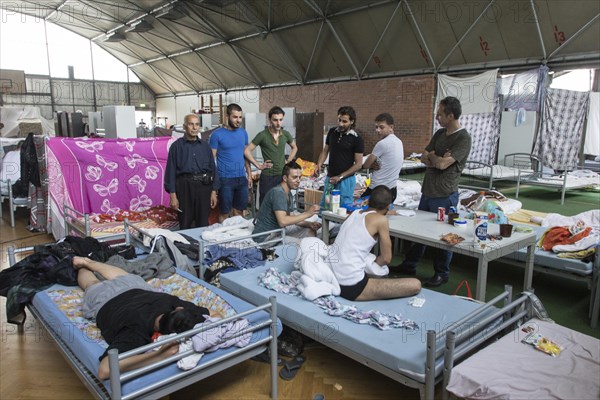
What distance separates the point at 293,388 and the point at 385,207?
1.36 meters

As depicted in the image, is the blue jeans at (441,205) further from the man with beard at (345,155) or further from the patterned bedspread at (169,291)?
the patterned bedspread at (169,291)

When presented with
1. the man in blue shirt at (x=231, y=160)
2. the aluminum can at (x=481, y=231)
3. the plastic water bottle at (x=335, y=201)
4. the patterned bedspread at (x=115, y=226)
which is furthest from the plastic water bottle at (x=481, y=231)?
the patterned bedspread at (x=115, y=226)

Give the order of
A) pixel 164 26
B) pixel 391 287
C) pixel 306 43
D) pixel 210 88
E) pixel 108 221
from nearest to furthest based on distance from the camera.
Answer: pixel 391 287 < pixel 108 221 < pixel 306 43 < pixel 164 26 < pixel 210 88

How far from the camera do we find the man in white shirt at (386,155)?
4.31 metres

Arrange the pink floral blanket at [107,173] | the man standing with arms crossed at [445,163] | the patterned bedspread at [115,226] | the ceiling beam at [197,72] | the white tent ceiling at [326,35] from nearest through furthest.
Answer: the man standing with arms crossed at [445,163] → the patterned bedspread at [115,226] → the pink floral blanket at [107,173] → the white tent ceiling at [326,35] → the ceiling beam at [197,72]

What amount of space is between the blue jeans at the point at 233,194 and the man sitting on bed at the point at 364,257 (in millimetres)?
2347

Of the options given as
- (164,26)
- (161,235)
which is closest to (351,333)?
(161,235)

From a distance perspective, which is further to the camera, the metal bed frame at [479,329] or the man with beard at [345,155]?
the man with beard at [345,155]

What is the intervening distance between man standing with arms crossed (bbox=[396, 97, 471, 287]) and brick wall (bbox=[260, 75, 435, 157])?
17.7 ft

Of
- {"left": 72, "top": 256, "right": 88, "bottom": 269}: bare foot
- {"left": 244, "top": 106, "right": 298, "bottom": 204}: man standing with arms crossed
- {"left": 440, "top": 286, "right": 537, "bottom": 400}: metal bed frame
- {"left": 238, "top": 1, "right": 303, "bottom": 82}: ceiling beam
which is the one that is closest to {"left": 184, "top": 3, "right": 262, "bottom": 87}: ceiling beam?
{"left": 238, "top": 1, "right": 303, "bottom": 82}: ceiling beam

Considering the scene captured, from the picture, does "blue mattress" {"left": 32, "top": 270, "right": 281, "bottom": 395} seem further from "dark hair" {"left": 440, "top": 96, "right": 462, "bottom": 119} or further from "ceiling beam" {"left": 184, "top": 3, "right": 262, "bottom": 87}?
"ceiling beam" {"left": 184, "top": 3, "right": 262, "bottom": 87}

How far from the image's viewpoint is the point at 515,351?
2258mm

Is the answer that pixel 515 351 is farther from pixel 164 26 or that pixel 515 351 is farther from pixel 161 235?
pixel 164 26

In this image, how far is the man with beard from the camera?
4.42 meters
